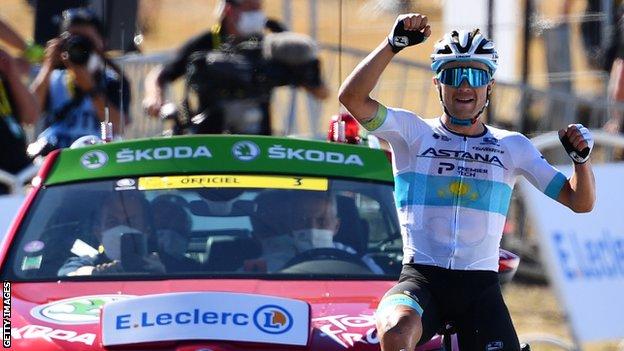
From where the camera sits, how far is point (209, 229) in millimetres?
6512

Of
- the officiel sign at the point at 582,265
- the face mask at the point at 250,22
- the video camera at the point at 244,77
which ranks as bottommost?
the officiel sign at the point at 582,265

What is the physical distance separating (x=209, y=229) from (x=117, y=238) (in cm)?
38

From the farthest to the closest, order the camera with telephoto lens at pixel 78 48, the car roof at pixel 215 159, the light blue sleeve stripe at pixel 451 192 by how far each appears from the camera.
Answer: the camera with telephoto lens at pixel 78 48
the car roof at pixel 215 159
the light blue sleeve stripe at pixel 451 192

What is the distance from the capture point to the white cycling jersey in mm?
5656

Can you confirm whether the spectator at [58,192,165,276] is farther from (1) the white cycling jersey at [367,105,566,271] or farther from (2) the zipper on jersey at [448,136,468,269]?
(2) the zipper on jersey at [448,136,468,269]

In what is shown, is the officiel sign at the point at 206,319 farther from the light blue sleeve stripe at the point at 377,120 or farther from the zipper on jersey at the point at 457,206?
the light blue sleeve stripe at the point at 377,120

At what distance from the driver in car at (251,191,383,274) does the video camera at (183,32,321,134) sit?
323 cm

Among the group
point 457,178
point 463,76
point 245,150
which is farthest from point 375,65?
point 245,150

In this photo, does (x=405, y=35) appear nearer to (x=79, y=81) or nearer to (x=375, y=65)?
(x=375, y=65)

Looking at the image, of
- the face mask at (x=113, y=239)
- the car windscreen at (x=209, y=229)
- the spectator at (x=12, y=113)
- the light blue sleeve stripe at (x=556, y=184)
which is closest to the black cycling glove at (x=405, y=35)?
the light blue sleeve stripe at (x=556, y=184)

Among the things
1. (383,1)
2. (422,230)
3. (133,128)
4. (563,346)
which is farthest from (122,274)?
(383,1)

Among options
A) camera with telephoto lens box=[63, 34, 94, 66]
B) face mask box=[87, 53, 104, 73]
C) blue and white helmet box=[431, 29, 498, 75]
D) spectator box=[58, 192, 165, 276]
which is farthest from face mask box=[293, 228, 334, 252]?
face mask box=[87, 53, 104, 73]

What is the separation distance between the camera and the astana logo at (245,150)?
21.9ft

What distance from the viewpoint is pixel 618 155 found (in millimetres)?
11445
